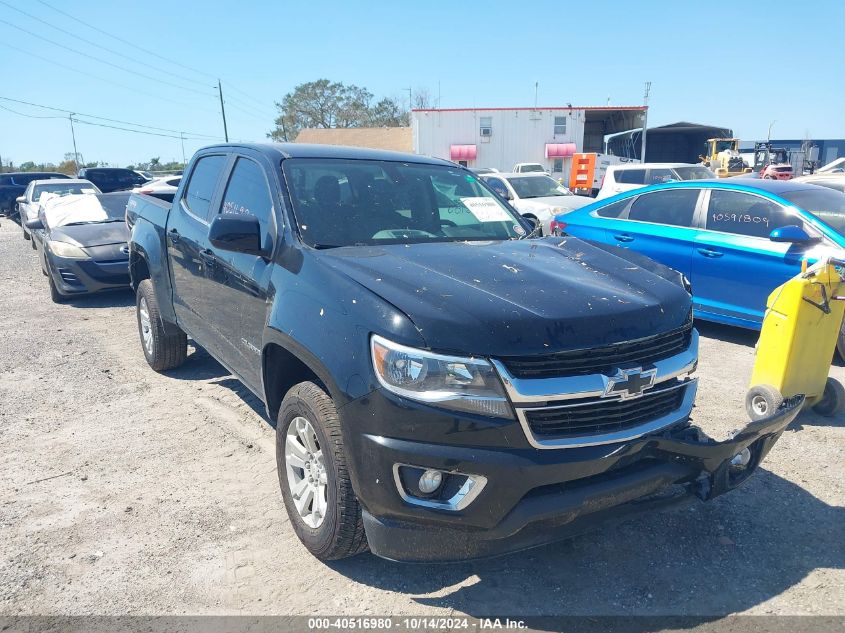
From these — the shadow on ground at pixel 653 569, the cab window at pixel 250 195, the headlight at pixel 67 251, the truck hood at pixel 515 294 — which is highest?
the cab window at pixel 250 195

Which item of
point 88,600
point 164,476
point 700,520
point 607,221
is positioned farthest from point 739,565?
point 607,221

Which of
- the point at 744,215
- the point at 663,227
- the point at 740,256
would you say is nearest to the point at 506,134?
the point at 663,227

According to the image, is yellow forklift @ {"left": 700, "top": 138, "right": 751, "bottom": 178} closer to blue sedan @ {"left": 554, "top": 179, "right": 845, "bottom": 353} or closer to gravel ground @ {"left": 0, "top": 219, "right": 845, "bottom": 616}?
blue sedan @ {"left": 554, "top": 179, "right": 845, "bottom": 353}

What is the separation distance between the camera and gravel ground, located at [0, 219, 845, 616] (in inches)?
108

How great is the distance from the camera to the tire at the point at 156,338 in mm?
5441

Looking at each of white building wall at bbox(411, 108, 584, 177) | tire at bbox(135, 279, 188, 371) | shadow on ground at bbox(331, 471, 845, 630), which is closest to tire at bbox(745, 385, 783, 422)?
shadow on ground at bbox(331, 471, 845, 630)

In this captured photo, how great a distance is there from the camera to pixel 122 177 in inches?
861

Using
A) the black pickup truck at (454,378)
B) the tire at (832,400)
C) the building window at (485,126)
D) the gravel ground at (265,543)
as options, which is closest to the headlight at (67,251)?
the gravel ground at (265,543)

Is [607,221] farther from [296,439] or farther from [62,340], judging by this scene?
[62,340]

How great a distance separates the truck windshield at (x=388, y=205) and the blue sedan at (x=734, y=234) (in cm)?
263

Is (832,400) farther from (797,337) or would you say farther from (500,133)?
(500,133)

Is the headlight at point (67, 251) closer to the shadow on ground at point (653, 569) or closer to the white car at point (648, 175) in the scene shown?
the shadow on ground at point (653, 569)

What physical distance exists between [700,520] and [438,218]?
7.12 feet

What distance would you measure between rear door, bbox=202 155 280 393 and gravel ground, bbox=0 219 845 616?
2.47ft
